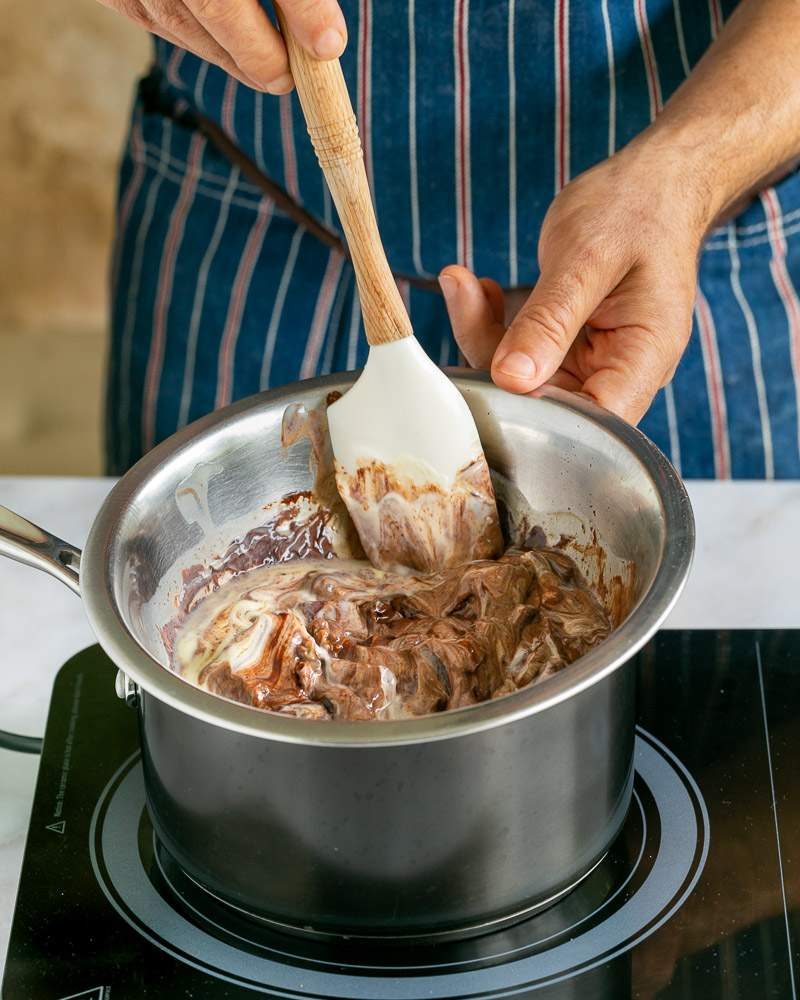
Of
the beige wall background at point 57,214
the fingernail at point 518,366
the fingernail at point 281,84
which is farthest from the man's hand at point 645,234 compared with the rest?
the beige wall background at point 57,214

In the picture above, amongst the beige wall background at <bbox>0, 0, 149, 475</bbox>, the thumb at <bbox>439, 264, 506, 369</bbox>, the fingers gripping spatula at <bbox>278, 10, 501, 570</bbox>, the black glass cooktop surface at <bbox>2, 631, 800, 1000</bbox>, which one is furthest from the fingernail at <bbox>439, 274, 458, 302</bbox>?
the beige wall background at <bbox>0, 0, 149, 475</bbox>

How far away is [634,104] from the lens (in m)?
1.25

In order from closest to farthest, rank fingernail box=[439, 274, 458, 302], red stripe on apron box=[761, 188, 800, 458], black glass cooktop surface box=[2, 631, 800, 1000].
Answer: black glass cooktop surface box=[2, 631, 800, 1000], fingernail box=[439, 274, 458, 302], red stripe on apron box=[761, 188, 800, 458]

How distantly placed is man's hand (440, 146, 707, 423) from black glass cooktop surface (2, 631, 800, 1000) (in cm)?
27

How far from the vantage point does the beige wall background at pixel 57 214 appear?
270 centimetres

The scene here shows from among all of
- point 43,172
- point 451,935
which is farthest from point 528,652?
point 43,172

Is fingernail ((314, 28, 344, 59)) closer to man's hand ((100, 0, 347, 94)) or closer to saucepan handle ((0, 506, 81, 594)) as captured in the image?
man's hand ((100, 0, 347, 94))

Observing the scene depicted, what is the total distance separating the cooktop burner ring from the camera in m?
0.75

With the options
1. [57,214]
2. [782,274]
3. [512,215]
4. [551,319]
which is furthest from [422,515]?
[57,214]

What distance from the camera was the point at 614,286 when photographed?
104 centimetres

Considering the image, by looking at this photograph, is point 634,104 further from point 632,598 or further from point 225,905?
point 225,905

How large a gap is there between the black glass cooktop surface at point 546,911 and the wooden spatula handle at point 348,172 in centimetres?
33

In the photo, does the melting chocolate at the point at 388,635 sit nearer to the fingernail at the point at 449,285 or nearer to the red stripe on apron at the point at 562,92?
the fingernail at the point at 449,285

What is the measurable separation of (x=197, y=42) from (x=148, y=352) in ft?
1.88
